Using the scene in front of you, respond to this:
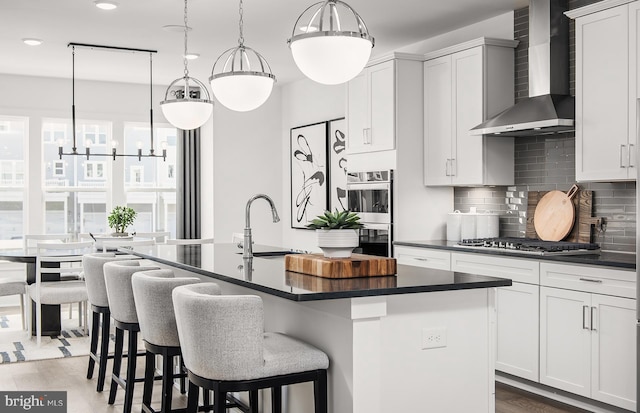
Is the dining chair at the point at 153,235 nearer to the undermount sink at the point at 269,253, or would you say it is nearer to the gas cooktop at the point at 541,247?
the undermount sink at the point at 269,253

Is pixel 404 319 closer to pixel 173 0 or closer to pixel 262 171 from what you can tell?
pixel 173 0

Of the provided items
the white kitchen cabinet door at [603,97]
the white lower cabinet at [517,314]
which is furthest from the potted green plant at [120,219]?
the white kitchen cabinet door at [603,97]

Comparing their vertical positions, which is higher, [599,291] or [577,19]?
[577,19]

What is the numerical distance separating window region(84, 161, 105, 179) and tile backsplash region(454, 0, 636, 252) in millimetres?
4890

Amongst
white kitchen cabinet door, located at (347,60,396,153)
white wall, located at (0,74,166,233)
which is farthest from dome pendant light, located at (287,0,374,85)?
white wall, located at (0,74,166,233)

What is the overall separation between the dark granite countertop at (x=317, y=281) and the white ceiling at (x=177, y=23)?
2.30 metres

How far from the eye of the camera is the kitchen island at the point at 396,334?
8.97 feet

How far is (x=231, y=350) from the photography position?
2641mm

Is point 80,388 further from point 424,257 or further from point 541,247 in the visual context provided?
point 541,247

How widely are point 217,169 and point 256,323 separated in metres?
6.33

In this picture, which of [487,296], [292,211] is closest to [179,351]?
[487,296]

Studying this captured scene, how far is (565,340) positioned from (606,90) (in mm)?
1555

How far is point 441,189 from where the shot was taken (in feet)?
20.0

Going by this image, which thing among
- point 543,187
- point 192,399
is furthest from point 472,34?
point 192,399
